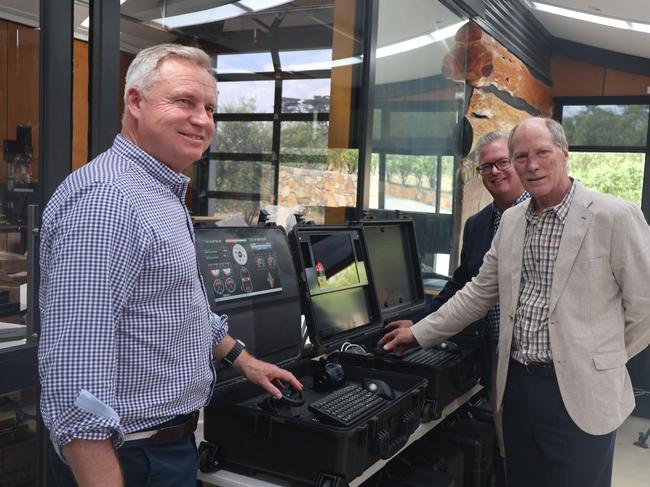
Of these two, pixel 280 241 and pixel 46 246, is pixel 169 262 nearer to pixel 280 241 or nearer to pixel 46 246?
pixel 46 246

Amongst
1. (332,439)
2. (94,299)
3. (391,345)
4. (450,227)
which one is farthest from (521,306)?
(450,227)

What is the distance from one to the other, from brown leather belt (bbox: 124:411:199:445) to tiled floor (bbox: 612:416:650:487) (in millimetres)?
3372

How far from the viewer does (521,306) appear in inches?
92.2

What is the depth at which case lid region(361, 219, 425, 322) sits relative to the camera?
2801 millimetres

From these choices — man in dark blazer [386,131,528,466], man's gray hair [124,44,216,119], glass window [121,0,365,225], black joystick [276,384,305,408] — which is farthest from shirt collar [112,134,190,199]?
man in dark blazer [386,131,528,466]

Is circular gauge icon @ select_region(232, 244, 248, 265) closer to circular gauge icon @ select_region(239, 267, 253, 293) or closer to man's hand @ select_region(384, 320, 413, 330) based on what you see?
circular gauge icon @ select_region(239, 267, 253, 293)

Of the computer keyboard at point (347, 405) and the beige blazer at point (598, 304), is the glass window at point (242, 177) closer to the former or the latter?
the computer keyboard at point (347, 405)

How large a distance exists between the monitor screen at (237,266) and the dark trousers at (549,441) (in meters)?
0.96

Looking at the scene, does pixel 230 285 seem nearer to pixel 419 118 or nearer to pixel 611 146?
pixel 419 118

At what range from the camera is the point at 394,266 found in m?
2.96

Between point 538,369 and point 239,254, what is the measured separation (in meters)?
1.12

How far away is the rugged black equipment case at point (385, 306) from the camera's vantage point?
7.41ft

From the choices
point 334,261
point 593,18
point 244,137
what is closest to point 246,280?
point 334,261

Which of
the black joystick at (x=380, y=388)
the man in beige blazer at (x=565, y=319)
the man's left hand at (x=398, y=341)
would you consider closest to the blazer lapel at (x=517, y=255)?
the man in beige blazer at (x=565, y=319)
